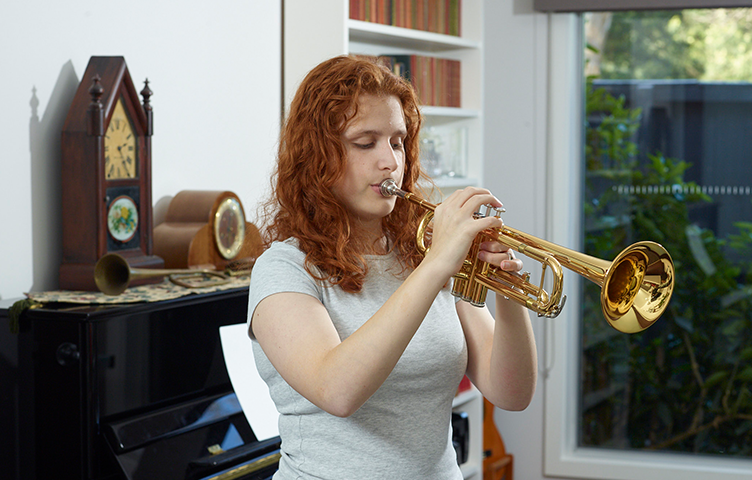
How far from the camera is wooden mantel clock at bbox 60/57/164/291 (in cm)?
166

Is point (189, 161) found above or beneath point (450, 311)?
above

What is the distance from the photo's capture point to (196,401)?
1714mm

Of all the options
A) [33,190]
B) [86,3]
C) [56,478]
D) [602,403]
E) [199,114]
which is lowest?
[602,403]

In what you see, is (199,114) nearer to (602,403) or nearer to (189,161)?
(189,161)

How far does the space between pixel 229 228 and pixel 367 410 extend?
99 cm

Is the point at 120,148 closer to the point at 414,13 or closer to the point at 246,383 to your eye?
the point at 246,383

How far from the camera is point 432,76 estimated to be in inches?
115

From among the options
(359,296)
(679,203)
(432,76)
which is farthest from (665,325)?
(359,296)

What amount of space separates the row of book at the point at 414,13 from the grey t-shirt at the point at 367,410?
63.4 inches

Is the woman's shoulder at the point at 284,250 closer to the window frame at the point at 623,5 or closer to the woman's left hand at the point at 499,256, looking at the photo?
the woman's left hand at the point at 499,256

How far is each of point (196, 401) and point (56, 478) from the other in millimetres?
335

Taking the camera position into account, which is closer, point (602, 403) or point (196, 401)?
point (196, 401)

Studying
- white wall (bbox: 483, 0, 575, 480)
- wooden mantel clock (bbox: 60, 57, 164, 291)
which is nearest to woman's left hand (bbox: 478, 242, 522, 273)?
wooden mantel clock (bbox: 60, 57, 164, 291)

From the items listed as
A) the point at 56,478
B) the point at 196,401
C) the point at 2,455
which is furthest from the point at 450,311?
the point at 2,455
